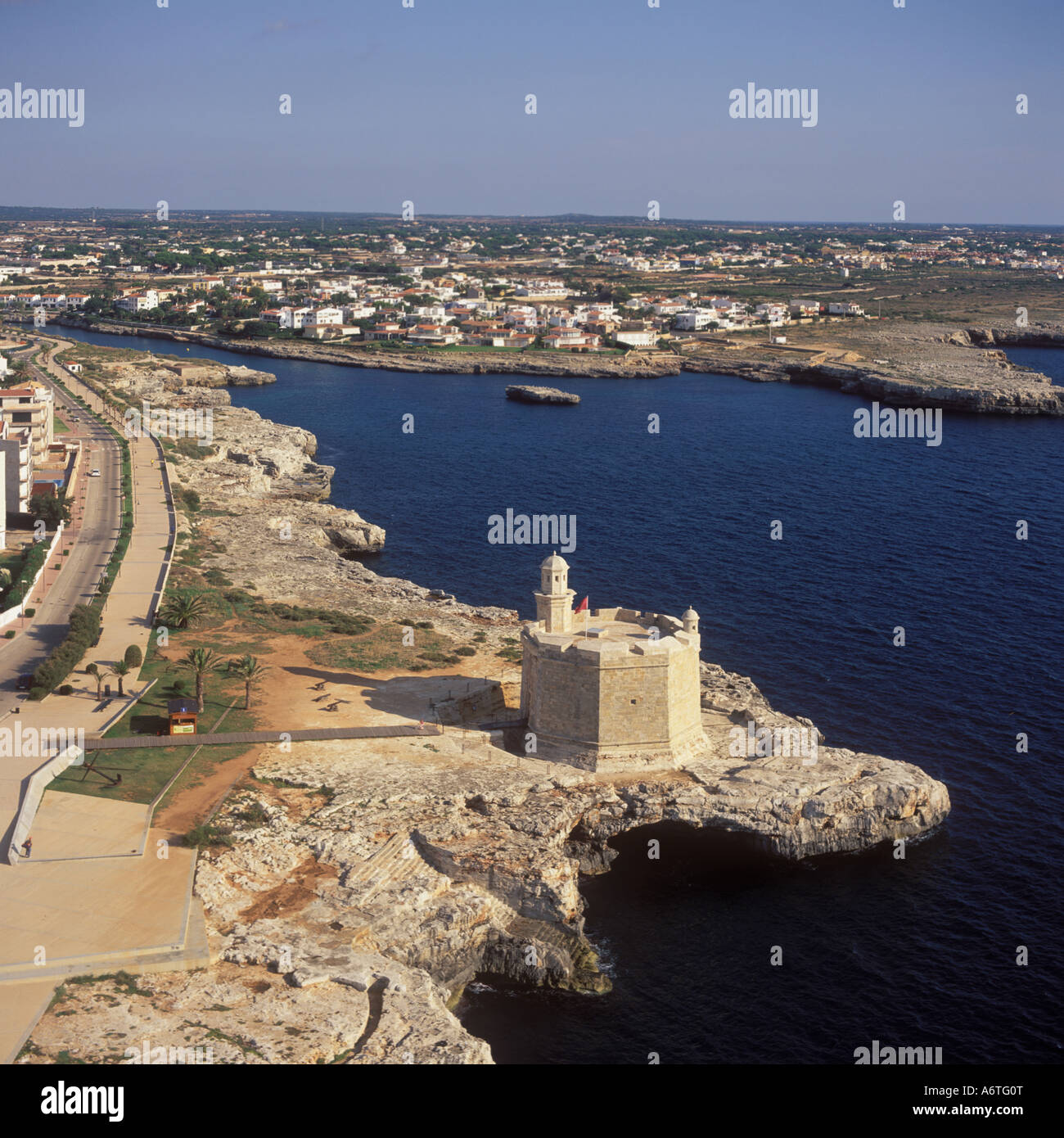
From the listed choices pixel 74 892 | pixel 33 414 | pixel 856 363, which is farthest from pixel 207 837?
pixel 856 363

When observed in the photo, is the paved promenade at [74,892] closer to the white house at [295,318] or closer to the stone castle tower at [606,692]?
the stone castle tower at [606,692]

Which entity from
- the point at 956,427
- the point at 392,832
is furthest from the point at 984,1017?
the point at 956,427

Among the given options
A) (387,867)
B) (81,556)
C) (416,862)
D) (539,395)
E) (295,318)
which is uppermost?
(295,318)

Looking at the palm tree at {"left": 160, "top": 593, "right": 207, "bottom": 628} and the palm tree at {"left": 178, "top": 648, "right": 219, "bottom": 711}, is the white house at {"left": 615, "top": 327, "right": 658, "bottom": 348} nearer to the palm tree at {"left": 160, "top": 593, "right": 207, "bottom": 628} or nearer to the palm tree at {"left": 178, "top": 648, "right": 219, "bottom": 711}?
the palm tree at {"left": 160, "top": 593, "right": 207, "bottom": 628}

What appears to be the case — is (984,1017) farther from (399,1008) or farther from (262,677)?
(262,677)

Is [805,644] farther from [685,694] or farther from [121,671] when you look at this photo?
[121,671]

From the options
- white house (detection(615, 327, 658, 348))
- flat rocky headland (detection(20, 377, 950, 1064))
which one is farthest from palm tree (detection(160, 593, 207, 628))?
white house (detection(615, 327, 658, 348))
